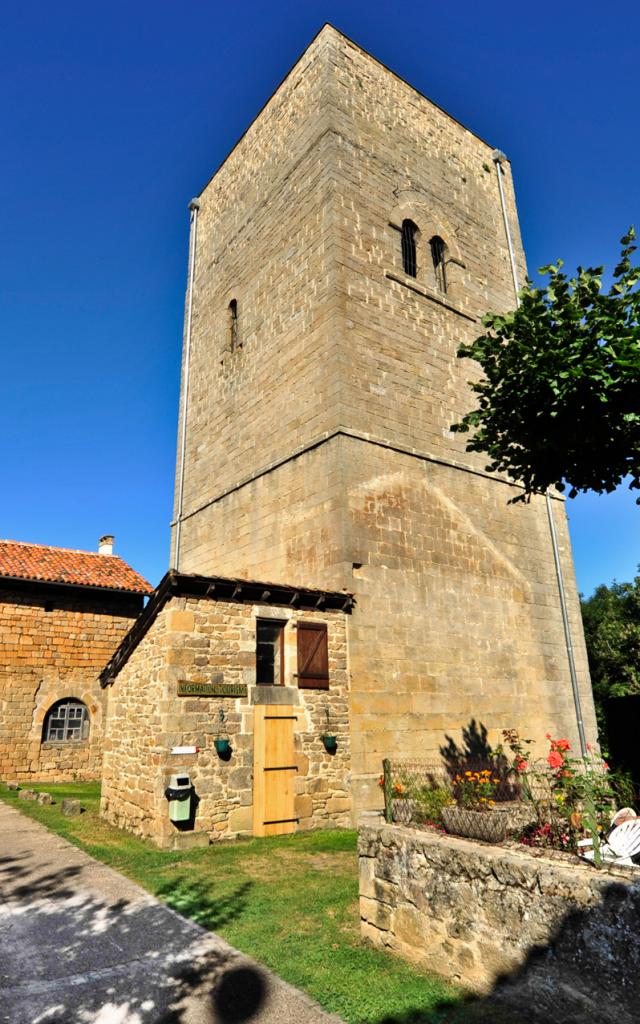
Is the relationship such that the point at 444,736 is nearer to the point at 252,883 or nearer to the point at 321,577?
the point at 321,577

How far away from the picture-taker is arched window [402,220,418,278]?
16.1 m

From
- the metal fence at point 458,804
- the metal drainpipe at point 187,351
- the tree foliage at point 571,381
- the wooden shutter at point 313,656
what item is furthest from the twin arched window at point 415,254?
the metal fence at point 458,804

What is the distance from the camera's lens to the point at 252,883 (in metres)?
7.18

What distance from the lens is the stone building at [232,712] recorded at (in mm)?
9422

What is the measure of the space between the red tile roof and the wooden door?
1081 cm

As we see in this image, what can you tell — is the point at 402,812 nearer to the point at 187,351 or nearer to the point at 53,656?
the point at 53,656

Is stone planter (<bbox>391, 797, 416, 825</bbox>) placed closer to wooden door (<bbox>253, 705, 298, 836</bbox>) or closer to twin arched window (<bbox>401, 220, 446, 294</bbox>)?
wooden door (<bbox>253, 705, 298, 836</bbox>)

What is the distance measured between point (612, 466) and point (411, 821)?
16.5 feet

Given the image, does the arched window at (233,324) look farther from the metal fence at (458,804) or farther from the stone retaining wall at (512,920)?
the stone retaining wall at (512,920)

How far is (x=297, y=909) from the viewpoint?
6.20 meters

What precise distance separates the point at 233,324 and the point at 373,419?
679 centimetres

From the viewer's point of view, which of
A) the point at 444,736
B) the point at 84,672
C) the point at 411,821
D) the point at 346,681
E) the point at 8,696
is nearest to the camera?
the point at 411,821

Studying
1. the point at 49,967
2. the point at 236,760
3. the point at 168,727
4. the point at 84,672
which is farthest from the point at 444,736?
the point at 84,672

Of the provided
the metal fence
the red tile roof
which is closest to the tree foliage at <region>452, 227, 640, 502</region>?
the metal fence
